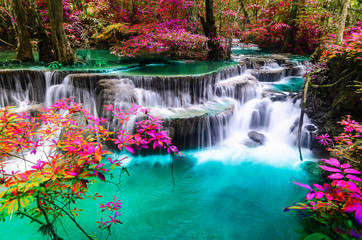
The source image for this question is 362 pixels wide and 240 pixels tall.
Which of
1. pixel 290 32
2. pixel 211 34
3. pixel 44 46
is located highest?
pixel 290 32

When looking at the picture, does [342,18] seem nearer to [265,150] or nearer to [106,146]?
[265,150]

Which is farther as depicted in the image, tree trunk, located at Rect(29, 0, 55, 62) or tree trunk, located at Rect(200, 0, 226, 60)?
tree trunk, located at Rect(200, 0, 226, 60)

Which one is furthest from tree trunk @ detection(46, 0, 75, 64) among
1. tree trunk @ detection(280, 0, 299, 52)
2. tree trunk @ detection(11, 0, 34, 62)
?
tree trunk @ detection(280, 0, 299, 52)

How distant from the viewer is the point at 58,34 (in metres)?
8.18

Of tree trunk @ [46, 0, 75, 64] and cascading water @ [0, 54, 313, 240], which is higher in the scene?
tree trunk @ [46, 0, 75, 64]

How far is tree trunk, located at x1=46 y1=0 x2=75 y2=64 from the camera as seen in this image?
25.3 ft

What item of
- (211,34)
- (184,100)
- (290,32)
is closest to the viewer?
(184,100)

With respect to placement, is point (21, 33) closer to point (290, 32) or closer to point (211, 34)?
point (211, 34)

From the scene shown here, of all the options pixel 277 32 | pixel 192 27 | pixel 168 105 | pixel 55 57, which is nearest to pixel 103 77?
pixel 168 105

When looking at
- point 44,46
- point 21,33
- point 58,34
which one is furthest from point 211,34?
point 21,33

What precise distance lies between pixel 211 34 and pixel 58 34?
24.8 feet

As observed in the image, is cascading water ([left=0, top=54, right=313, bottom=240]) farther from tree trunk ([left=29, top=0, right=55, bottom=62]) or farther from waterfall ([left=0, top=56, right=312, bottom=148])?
tree trunk ([left=29, top=0, right=55, bottom=62])

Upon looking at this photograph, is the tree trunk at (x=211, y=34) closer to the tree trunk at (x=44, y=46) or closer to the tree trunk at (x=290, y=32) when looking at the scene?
the tree trunk at (x=290, y=32)

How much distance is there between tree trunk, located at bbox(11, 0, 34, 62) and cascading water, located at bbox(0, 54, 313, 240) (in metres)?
3.57
